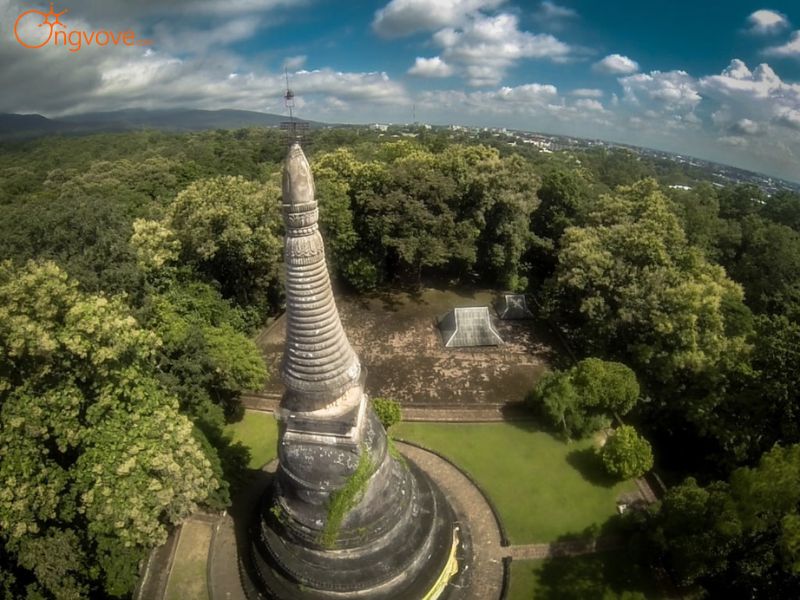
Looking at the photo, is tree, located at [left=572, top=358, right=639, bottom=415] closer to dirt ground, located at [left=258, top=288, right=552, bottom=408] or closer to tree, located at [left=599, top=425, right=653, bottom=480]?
tree, located at [left=599, top=425, right=653, bottom=480]

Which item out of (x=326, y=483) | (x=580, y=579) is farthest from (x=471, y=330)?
(x=326, y=483)

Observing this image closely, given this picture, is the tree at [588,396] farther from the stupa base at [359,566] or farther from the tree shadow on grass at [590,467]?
the stupa base at [359,566]

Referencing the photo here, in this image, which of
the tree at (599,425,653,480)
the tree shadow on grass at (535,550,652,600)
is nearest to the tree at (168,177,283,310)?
the tree at (599,425,653,480)

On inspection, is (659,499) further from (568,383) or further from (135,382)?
(135,382)

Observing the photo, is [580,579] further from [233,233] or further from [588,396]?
[233,233]

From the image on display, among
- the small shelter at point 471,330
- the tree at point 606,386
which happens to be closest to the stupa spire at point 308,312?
the tree at point 606,386

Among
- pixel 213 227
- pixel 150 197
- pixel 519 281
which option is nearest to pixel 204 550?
pixel 213 227
